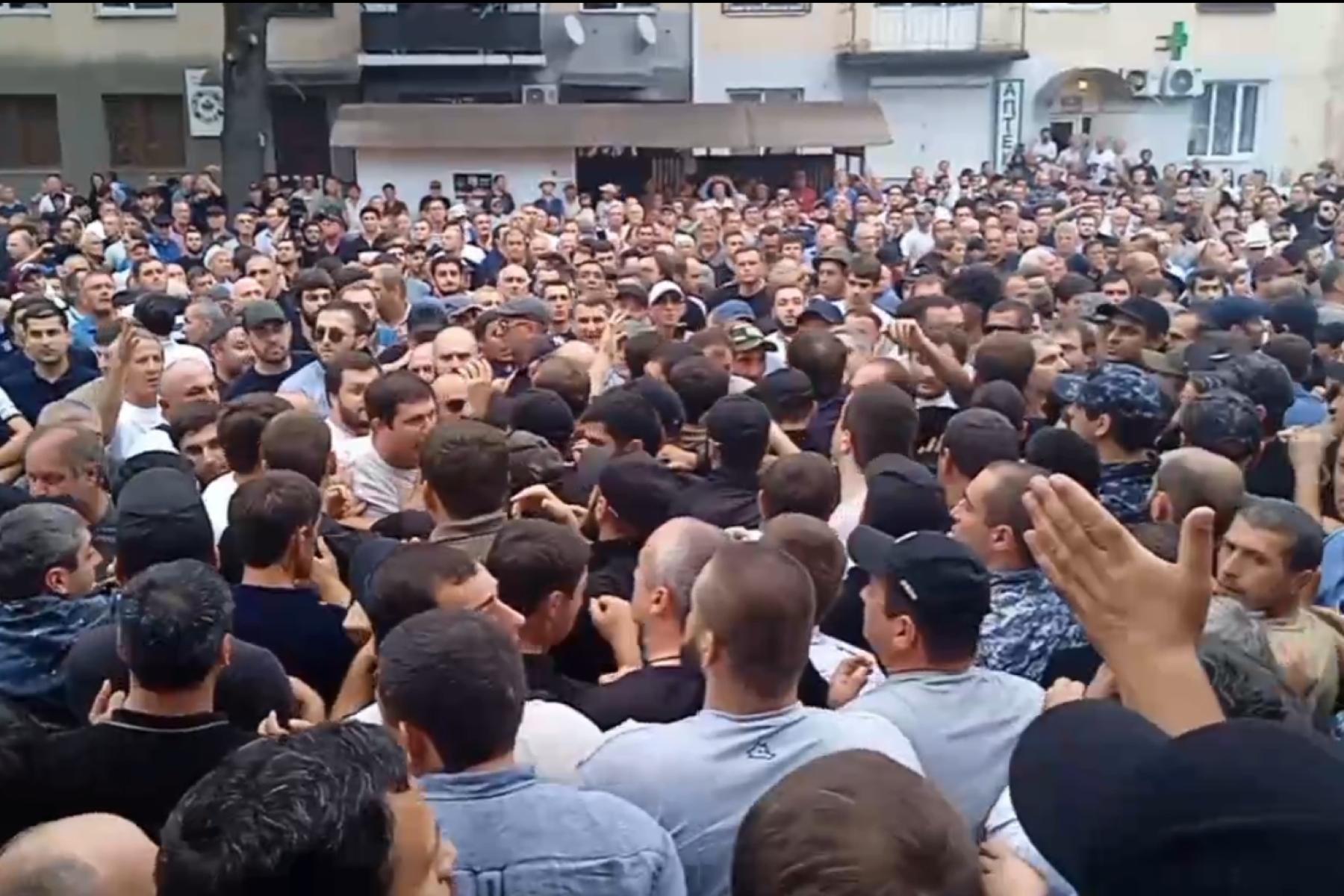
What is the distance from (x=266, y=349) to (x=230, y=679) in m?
4.15

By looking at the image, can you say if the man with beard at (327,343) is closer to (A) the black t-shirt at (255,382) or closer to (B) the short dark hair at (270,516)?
(A) the black t-shirt at (255,382)

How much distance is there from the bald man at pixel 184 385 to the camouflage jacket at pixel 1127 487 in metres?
3.54

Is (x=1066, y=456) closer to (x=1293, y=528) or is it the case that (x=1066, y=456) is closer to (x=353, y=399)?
(x=1293, y=528)

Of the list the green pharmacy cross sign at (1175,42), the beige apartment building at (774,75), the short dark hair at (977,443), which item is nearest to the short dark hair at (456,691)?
the short dark hair at (977,443)

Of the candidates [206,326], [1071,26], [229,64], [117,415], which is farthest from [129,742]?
[1071,26]

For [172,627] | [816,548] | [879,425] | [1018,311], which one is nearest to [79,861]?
[172,627]

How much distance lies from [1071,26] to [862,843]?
1098 inches

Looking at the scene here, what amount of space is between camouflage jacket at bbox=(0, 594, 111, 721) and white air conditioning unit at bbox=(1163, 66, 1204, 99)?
26651 millimetres

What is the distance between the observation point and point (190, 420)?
5.68 m

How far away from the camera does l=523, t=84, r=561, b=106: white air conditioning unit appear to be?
84.1ft

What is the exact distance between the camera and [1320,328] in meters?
7.94

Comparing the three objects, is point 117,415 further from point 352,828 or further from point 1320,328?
point 1320,328

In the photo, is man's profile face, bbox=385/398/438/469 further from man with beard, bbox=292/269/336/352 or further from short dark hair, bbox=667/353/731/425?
man with beard, bbox=292/269/336/352

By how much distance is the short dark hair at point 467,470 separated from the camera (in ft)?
13.5
